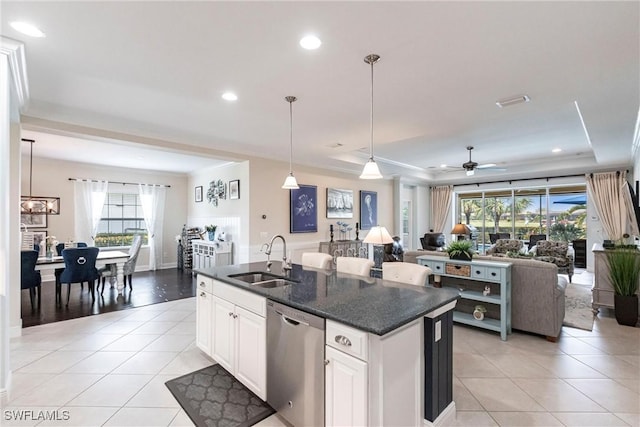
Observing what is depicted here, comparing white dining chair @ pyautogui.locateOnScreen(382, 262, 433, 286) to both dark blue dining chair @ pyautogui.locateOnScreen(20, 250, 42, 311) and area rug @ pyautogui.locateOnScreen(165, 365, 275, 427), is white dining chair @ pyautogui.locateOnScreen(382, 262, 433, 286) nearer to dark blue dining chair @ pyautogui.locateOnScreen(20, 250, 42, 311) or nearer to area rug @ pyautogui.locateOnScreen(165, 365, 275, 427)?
area rug @ pyautogui.locateOnScreen(165, 365, 275, 427)

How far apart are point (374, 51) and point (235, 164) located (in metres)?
4.57

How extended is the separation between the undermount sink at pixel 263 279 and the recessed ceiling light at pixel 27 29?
2.27 metres

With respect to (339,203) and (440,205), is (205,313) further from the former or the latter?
(440,205)

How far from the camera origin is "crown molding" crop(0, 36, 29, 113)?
7.07 ft

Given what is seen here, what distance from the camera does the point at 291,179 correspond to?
11.7ft

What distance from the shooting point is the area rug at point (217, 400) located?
2148mm

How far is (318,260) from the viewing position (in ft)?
11.4

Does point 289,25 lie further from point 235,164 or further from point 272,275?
point 235,164

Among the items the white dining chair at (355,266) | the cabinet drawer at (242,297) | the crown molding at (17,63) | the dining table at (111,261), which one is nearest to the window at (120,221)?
the dining table at (111,261)

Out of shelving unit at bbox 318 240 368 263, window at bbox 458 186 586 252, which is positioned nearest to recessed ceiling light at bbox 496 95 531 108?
shelving unit at bbox 318 240 368 263

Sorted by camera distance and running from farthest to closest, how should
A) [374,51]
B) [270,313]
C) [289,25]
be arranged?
[374,51] < [270,313] < [289,25]

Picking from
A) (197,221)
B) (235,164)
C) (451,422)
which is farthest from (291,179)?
(197,221)

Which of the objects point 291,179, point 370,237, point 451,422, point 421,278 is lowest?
point 451,422

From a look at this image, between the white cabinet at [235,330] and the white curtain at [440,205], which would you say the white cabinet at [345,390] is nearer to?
the white cabinet at [235,330]
